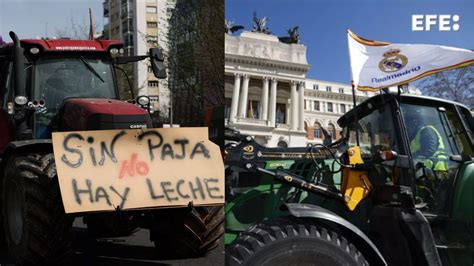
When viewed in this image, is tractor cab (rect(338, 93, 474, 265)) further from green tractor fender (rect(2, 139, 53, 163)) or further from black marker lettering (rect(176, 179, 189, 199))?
green tractor fender (rect(2, 139, 53, 163))

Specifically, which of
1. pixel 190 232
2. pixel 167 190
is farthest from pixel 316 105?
pixel 190 232

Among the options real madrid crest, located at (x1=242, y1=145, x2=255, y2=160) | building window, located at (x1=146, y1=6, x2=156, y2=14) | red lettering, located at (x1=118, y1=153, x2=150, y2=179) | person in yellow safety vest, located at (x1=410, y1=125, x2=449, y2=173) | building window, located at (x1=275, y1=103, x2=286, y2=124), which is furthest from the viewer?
Result: building window, located at (x1=146, y1=6, x2=156, y2=14)

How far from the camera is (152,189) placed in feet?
11.4

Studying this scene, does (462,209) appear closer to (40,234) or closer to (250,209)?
(250,209)

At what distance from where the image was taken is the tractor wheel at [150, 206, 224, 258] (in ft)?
15.9

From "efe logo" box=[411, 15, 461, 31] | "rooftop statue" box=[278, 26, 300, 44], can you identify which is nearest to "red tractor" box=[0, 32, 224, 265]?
"rooftop statue" box=[278, 26, 300, 44]

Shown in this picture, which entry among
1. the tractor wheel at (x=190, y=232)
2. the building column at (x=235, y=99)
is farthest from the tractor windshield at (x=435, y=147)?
the tractor wheel at (x=190, y=232)

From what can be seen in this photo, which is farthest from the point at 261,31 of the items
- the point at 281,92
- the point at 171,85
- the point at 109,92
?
the point at 171,85

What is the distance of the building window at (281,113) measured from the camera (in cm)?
255

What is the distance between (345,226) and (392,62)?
0.88m

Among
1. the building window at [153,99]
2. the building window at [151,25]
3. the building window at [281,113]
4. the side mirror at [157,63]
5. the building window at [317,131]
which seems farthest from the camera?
the building window at [151,25]

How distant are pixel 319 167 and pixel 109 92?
9.85 feet

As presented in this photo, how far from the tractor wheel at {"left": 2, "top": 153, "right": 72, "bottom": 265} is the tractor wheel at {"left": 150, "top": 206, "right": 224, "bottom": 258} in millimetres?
860

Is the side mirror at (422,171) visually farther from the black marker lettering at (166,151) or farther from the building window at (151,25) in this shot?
the building window at (151,25)
